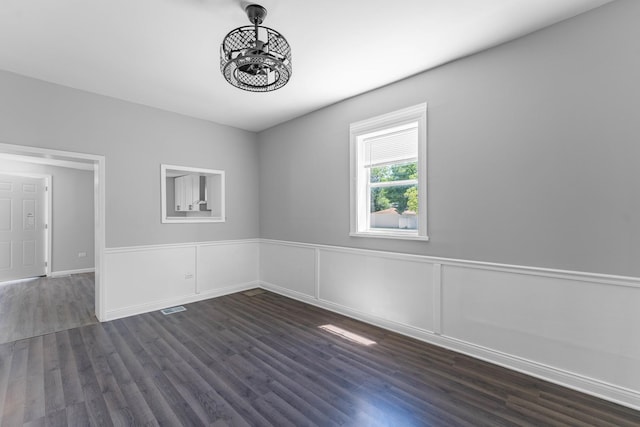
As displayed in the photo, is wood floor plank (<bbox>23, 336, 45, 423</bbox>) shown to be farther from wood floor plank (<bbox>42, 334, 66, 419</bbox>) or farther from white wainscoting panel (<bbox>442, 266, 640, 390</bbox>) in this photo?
white wainscoting panel (<bbox>442, 266, 640, 390</bbox>)

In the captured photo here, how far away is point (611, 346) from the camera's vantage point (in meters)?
2.09

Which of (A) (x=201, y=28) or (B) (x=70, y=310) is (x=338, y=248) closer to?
(A) (x=201, y=28)

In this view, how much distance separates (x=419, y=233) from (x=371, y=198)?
2.84ft

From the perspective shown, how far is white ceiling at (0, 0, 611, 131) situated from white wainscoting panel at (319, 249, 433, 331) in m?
2.11

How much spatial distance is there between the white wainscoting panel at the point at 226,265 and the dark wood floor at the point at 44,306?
1462 mm

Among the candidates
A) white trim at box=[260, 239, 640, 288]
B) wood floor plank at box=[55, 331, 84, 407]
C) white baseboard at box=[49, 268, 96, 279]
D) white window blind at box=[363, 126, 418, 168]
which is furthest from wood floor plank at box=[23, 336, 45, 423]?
white baseboard at box=[49, 268, 96, 279]

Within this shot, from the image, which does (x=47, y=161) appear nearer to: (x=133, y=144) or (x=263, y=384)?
(x=133, y=144)

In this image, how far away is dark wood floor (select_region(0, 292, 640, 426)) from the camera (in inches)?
76.2

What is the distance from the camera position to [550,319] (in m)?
2.33

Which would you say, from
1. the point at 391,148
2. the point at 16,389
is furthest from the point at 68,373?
the point at 391,148

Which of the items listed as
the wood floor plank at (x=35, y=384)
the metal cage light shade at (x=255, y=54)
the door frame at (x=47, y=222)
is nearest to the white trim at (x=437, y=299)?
the metal cage light shade at (x=255, y=54)

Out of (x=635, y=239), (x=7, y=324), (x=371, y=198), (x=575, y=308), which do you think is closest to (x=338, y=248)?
(x=371, y=198)

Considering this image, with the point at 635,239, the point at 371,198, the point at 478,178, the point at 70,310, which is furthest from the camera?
the point at 70,310

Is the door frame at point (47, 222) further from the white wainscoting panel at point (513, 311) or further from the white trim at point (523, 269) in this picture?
the white trim at point (523, 269)
